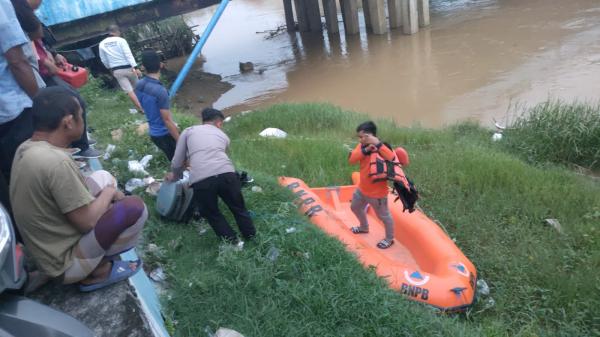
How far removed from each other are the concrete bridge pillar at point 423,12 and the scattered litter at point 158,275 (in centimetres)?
1500

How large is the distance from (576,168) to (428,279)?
3809 millimetres

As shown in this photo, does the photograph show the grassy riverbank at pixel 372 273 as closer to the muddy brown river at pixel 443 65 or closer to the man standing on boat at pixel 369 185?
the man standing on boat at pixel 369 185

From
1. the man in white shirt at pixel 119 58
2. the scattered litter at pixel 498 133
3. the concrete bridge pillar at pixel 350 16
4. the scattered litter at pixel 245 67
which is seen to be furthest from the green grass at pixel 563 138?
the concrete bridge pillar at pixel 350 16

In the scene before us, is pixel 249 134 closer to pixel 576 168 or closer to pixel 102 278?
pixel 576 168

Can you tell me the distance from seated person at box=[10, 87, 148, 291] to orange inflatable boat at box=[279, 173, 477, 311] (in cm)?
201

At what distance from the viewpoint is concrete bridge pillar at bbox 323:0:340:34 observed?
58.3 feet

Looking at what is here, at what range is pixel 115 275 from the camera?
247 cm

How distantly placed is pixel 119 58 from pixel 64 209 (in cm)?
627

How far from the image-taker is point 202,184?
11.0ft

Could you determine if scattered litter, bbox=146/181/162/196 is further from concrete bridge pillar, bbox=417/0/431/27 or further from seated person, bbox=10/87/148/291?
concrete bridge pillar, bbox=417/0/431/27

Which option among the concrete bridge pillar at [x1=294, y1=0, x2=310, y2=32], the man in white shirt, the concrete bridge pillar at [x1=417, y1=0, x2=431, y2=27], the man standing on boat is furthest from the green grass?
the concrete bridge pillar at [x1=294, y1=0, x2=310, y2=32]

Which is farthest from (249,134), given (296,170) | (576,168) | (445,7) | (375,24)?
(445,7)

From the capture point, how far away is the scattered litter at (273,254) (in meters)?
3.42

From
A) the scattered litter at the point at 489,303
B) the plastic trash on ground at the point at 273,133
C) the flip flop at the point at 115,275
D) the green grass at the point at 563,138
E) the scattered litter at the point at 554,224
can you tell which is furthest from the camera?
the plastic trash on ground at the point at 273,133
